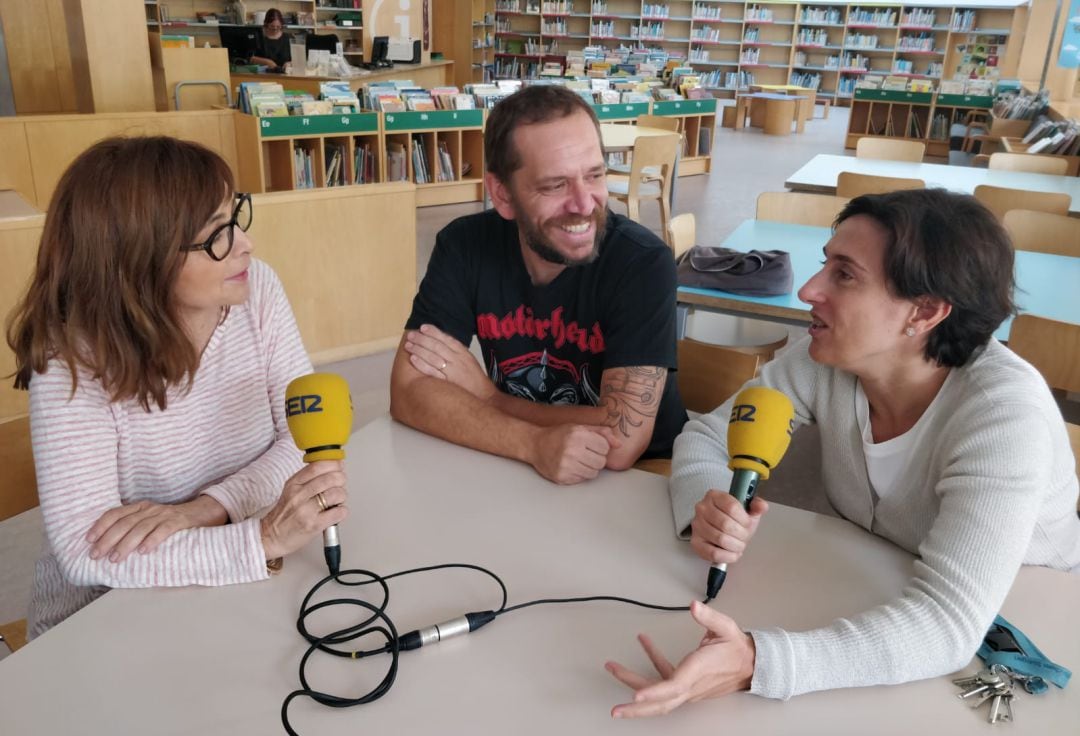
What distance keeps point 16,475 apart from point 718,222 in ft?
21.1

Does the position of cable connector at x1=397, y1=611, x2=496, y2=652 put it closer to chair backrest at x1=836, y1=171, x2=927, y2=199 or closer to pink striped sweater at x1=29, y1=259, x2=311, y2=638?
pink striped sweater at x1=29, y1=259, x2=311, y2=638

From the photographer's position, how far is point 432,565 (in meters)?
1.29

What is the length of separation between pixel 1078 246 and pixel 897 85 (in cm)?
884

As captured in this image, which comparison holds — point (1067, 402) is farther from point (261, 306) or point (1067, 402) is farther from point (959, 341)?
point (261, 306)

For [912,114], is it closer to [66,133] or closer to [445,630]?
[66,133]

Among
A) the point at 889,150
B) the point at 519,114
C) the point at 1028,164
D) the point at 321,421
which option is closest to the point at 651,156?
the point at 889,150

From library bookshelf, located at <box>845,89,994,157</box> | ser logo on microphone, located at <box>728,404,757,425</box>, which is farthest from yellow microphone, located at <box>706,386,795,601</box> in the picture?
library bookshelf, located at <box>845,89,994,157</box>

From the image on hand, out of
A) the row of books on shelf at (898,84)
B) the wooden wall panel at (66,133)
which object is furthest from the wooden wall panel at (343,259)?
the row of books on shelf at (898,84)

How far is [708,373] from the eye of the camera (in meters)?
2.27

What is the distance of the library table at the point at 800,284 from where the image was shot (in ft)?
9.31

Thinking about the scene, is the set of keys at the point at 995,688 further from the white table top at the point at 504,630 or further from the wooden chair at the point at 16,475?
the wooden chair at the point at 16,475

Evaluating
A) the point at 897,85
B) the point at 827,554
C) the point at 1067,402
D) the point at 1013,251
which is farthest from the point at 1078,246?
the point at 897,85

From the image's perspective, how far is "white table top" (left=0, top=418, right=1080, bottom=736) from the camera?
39.2 inches

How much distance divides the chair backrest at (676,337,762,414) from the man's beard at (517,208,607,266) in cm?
57
